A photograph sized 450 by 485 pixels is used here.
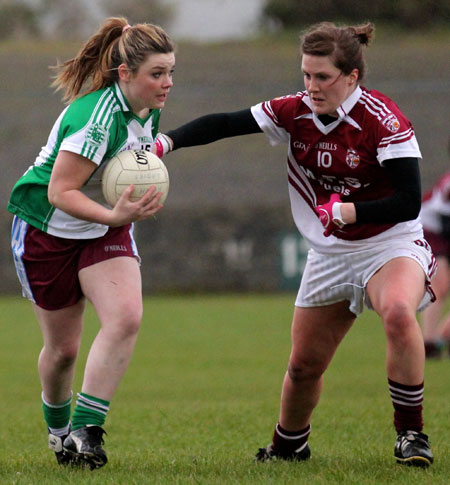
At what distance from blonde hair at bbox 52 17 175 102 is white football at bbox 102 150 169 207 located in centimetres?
41

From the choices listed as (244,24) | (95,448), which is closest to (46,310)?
(95,448)

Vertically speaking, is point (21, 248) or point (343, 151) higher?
point (343, 151)

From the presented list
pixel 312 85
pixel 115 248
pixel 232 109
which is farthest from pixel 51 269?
pixel 232 109

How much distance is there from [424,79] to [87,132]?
24730 mm

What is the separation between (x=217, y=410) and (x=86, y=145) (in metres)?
3.18

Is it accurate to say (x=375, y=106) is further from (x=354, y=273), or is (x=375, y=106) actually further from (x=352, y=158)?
(x=354, y=273)

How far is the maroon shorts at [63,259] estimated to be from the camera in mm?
5188

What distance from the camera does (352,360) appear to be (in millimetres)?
10758

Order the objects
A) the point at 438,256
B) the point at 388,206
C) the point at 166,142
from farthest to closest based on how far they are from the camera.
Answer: the point at 438,256 < the point at 166,142 < the point at 388,206

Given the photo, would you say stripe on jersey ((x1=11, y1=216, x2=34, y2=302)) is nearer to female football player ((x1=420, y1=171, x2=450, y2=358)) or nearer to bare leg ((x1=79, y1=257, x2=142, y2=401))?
bare leg ((x1=79, y1=257, x2=142, y2=401))

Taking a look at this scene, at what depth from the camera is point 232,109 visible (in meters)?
23.6

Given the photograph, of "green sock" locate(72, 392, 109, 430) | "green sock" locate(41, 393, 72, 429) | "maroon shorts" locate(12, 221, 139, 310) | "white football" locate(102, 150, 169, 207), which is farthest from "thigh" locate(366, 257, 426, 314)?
"green sock" locate(41, 393, 72, 429)

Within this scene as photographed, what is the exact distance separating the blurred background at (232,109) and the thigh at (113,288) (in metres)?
12.6

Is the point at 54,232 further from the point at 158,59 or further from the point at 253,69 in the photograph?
the point at 253,69
